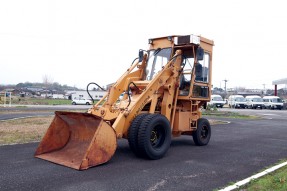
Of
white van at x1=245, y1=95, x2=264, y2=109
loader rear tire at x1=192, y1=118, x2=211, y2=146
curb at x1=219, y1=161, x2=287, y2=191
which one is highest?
white van at x1=245, y1=95, x2=264, y2=109

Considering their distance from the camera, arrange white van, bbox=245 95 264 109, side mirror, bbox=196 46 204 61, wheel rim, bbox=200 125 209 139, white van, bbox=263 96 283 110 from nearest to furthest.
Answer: side mirror, bbox=196 46 204 61
wheel rim, bbox=200 125 209 139
white van, bbox=263 96 283 110
white van, bbox=245 95 264 109

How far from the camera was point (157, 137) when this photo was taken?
7.98 m

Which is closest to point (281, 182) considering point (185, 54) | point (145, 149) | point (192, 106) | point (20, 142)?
point (145, 149)

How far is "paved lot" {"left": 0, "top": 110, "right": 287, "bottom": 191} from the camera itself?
17.8 ft

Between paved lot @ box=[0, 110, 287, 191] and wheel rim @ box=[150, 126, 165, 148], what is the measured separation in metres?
0.42

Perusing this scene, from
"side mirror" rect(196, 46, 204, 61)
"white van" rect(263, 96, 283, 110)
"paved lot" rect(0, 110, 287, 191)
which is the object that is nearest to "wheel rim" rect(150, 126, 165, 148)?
"paved lot" rect(0, 110, 287, 191)

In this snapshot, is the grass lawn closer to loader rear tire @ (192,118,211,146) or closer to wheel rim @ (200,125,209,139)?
loader rear tire @ (192,118,211,146)

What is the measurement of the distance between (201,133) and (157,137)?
2612mm

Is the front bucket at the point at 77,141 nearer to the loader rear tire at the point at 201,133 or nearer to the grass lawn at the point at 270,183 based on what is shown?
the grass lawn at the point at 270,183

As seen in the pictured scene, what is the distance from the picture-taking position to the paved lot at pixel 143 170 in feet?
17.8

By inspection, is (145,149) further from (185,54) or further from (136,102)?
(185,54)

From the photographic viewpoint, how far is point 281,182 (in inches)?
222

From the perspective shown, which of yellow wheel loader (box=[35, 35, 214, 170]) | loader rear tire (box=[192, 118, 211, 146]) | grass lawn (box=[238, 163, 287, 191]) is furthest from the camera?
loader rear tire (box=[192, 118, 211, 146])

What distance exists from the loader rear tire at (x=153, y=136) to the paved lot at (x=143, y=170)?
214 mm
